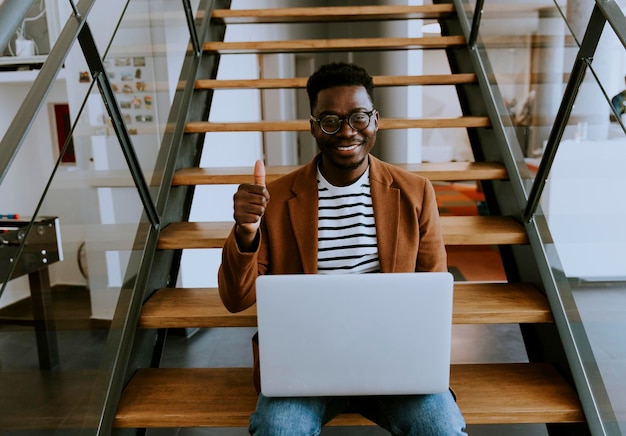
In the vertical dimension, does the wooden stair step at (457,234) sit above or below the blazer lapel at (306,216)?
below

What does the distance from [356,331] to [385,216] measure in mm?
429

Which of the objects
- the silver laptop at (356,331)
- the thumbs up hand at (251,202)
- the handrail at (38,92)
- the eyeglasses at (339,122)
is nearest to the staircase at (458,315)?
the silver laptop at (356,331)

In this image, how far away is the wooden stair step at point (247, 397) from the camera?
149 centimetres

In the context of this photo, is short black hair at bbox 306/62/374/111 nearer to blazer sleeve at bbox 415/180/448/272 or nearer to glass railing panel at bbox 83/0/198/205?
blazer sleeve at bbox 415/180/448/272

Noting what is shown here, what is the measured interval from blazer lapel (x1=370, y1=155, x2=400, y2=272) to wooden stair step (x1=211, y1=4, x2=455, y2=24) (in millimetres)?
1585

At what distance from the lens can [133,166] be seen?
1.82 metres

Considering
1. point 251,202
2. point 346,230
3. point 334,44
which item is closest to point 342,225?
point 346,230

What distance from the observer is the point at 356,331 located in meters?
1.13

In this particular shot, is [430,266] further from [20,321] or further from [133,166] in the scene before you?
[20,321]

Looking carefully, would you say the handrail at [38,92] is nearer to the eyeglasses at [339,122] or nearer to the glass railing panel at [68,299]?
the glass railing panel at [68,299]

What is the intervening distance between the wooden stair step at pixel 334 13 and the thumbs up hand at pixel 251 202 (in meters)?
1.82

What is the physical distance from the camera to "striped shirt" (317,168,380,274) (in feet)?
4.81

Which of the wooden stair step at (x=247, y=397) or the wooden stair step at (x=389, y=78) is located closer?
the wooden stair step at (x=247, y=397)

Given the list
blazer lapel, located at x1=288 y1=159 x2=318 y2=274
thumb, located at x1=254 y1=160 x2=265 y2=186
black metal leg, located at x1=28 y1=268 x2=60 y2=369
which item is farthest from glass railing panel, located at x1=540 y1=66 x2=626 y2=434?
black metal leg, located at x1=28 y1=268 x2=60 y2=369
